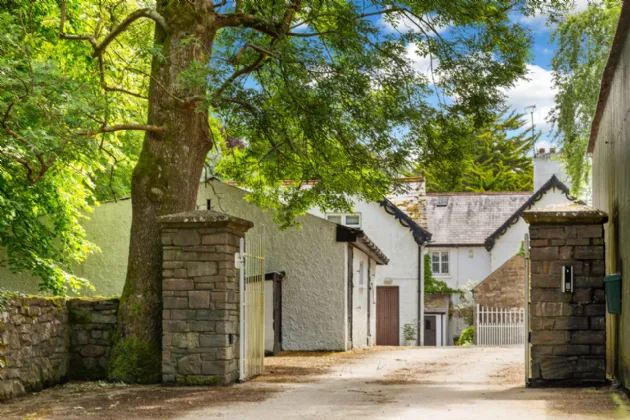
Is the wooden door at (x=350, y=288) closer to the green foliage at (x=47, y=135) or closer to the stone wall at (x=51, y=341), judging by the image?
the green foliage at (x=47, y=135)

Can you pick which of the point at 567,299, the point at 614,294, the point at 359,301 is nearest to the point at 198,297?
the point at 567,299

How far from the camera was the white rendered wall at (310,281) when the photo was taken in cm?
2147

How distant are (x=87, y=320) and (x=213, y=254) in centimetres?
230

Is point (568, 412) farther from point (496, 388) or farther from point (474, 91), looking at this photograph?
point (474, 91)

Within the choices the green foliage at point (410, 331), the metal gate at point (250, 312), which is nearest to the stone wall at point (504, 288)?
the green foliage at point (410, 331)

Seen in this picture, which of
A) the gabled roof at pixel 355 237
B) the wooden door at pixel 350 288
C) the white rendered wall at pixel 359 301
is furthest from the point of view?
the white rendered wall at pixel 359 301

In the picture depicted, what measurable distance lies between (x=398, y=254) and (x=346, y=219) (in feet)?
9.73

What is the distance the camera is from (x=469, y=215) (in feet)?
143

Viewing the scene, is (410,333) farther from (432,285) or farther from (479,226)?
(479,226)

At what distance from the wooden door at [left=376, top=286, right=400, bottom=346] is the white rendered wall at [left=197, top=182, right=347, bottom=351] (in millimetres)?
12297

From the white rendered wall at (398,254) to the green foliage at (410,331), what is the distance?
11 centimetres

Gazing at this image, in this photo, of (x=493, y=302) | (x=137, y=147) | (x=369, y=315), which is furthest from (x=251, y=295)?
(x=493, y=302)

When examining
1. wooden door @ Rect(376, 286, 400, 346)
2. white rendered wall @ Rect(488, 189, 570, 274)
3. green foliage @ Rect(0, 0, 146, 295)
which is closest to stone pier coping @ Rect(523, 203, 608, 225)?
green foliage @ Rect(0, 0, 146, 295)

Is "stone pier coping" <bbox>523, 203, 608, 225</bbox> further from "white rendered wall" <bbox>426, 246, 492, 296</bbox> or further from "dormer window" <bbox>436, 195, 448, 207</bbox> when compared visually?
"dormer window" <bbox>436, 195, 448, 207</bbox>
